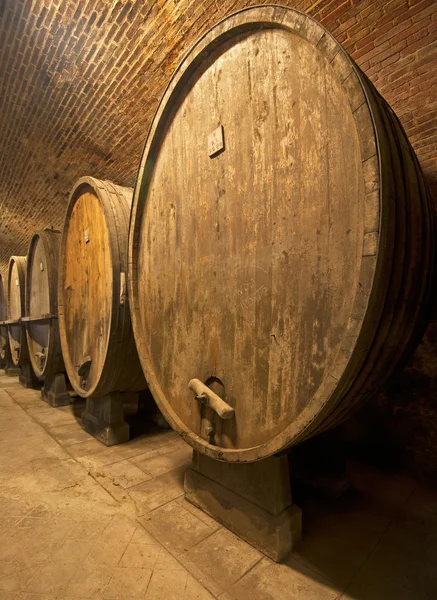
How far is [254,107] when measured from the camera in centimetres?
146

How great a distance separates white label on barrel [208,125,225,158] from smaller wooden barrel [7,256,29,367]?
14.4ft

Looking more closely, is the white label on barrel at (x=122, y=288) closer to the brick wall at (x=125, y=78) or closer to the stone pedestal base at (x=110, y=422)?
the stone pedestal base at (x=110, y=422)

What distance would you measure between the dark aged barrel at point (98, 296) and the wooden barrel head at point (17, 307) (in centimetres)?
216

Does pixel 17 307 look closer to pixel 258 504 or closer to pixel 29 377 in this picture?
pixel 29 377

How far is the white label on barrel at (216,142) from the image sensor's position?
→ 159cm

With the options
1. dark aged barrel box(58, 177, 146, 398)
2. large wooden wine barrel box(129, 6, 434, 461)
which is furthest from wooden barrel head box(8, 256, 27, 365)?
large wooden wine barrel box(129, 6, 434, 461)

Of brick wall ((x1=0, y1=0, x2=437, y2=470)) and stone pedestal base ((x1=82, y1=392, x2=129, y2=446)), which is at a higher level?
brick wall ((x1=0, y1=0, x2=437, y2=470))

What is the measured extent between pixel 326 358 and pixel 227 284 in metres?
0.60

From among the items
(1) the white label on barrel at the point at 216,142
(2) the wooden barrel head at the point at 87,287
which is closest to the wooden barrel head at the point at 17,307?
(2) the wooden barrel head at the point at 87,287

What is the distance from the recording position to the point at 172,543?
164 centimetres

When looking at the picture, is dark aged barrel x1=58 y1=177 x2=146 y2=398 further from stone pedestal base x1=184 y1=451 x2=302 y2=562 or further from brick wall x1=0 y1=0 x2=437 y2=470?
brick wall x1=0 y1=0 x2=437 y2=470

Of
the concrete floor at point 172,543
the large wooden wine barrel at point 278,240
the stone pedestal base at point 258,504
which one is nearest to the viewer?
the large wooden wine barrel at point 278,240

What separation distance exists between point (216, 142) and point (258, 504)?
6.07ft

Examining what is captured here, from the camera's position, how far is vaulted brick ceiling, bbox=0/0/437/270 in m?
2.41
